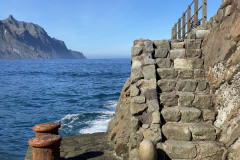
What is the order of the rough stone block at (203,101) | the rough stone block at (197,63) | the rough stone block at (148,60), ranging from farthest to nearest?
1. the rough stone block at (197,63)
2. the rough stone block at (148,60)
3. the rough stone block at (203,101)

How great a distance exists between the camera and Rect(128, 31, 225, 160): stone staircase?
13.9 feet

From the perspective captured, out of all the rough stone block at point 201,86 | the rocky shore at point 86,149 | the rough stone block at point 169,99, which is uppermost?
the rough stone block at point 201,86

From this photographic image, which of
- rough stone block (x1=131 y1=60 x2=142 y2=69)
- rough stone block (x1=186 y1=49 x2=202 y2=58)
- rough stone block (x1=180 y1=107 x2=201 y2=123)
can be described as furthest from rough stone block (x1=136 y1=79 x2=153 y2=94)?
rough stone block (x1=186 y1=49 x2=202 y2=58)

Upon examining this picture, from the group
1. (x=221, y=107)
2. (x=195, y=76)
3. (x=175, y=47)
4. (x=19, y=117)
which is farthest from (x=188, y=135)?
(x=19, y=117)

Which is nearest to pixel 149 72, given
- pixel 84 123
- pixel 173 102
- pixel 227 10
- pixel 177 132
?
pixel 173 102

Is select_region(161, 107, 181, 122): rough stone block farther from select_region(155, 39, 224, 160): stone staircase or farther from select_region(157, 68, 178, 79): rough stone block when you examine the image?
select_region(157, 68, 178, 79): rough stone block

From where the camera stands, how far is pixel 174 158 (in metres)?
4.24

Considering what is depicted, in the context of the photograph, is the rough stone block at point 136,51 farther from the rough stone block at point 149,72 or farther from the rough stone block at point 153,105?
the rough stone block at point 153,105

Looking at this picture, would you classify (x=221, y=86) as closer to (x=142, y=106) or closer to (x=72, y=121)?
(x=142, y=106)

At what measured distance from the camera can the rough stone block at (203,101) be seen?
16.3 ft

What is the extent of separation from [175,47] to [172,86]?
4.63 ft

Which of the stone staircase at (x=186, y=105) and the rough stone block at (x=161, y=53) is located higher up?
the rough stone block at (x=161, y=53)

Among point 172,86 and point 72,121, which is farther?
point 72,121

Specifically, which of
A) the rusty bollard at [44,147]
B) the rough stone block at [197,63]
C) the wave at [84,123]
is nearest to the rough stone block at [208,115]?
the rough stone block at [197,63]
